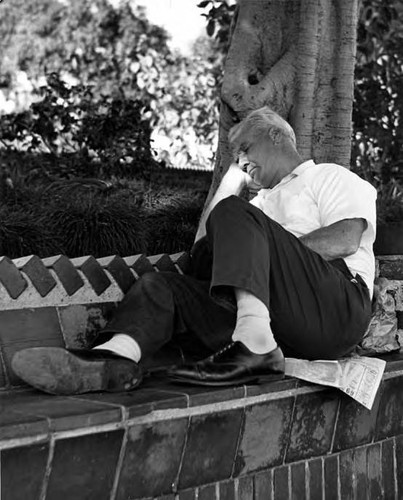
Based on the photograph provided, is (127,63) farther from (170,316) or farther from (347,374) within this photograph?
(347,374)

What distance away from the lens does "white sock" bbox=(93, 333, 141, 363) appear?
9.97 feet

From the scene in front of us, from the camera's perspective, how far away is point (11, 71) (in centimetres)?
1520

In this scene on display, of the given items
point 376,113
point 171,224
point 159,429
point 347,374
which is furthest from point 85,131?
point 159,429

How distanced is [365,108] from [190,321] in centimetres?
493

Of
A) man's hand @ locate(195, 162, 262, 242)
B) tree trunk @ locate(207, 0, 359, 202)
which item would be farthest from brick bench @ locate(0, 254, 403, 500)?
tree trunk @ locate(207, 0, 359, 202)

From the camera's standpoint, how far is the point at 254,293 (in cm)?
308

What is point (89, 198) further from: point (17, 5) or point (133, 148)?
point (17, 5)

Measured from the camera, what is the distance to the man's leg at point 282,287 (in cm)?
308

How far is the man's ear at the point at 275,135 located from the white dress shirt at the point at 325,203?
0.14 m

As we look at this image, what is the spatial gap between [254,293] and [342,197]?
73 centimetres

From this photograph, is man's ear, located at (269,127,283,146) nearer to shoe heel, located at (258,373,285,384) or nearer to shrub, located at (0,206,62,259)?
shoe heel, located at (258,373,285,384)

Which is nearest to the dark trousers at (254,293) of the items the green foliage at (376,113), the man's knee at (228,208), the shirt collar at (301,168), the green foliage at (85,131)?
the man's knee at (228,208)

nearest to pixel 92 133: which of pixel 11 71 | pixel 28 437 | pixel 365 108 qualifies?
pixel 365 108

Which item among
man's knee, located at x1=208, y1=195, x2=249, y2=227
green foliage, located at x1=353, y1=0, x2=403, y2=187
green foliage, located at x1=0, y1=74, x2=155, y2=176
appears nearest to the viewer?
man's knee, located at x1=208, y1=195, x2=249, y2=227
